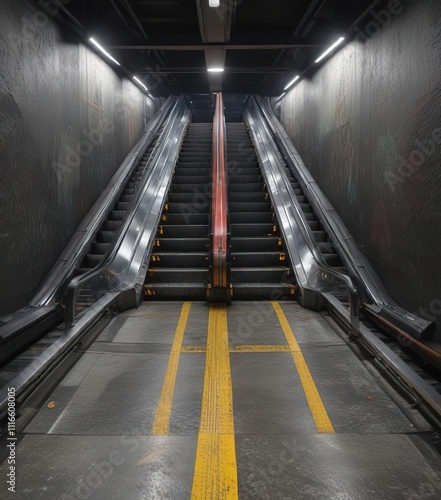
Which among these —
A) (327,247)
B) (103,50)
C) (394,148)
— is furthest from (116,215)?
(394,148)

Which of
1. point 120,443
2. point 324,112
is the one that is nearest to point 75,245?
point 120,443

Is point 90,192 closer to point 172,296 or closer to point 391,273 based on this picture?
point 172,296

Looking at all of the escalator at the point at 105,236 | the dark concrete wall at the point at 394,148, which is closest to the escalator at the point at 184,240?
the escalator at the point at 105,236

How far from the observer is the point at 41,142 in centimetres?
462

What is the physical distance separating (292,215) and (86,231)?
143 inches

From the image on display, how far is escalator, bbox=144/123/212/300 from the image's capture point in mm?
5367

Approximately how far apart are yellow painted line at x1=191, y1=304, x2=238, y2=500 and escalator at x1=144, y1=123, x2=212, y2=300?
203 centimetres

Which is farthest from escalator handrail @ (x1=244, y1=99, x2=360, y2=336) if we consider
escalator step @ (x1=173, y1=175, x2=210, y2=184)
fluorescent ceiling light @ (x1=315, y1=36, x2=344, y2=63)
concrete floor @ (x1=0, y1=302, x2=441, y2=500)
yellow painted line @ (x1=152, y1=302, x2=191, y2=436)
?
fluorescent ceiling light @ (x1=315, y1=36, x2=344, y2=63)

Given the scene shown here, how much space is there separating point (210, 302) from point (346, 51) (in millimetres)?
4946

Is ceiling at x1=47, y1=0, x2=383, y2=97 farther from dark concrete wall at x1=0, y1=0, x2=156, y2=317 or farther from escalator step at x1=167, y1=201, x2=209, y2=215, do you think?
escalator step at x1=167, y1=201, x2=209, y2=215

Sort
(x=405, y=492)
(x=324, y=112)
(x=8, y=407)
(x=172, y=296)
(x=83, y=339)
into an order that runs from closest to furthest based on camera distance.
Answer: (x=405, y=492) → (x=8, y=407) → (x=83, y=339) → (x=172, y=296) → (x=324, y=112)

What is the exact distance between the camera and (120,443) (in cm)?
218

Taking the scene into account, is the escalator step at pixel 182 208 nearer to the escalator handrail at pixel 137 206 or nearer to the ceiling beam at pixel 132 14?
the escalator handrail at pixel 137 206

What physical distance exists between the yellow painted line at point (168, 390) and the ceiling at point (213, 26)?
14.6 feet
